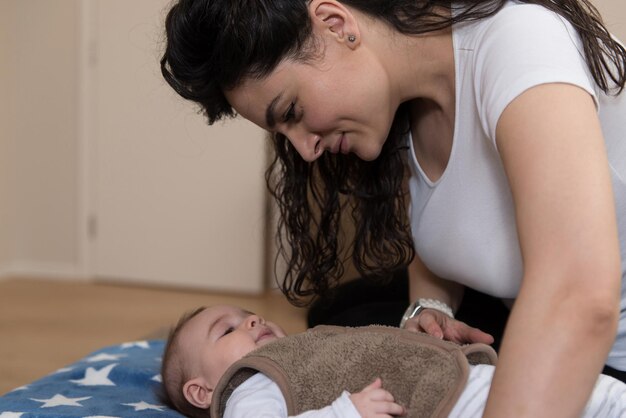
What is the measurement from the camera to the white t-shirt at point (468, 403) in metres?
1.20

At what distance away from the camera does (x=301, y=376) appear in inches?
52.1

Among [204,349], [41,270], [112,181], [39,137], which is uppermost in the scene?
[204,349]

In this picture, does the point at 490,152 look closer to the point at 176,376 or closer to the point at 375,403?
the point at 375,403

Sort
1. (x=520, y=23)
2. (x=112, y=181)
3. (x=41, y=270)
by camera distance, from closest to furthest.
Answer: (x=520, y=23), (x=112, y=181), (x=41, y=270)

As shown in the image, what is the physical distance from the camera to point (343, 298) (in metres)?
2.09

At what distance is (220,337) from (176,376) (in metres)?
0.11

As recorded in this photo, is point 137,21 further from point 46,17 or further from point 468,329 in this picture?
point 468,329

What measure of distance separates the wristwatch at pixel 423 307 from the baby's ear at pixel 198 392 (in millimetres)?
396

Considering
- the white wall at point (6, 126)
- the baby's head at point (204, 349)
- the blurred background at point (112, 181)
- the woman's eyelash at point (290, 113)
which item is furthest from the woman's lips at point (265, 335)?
the white wall at point (6, 126)

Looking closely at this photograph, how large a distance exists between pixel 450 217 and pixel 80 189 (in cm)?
306

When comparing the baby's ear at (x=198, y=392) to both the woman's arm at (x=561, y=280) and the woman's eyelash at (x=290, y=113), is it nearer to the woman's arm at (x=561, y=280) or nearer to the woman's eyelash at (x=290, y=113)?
the woman's eyelash at (x=290, y=113)

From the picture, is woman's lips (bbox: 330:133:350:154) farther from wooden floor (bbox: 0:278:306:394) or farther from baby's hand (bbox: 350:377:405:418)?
wooden floor (bbox: 0:278:306:394)

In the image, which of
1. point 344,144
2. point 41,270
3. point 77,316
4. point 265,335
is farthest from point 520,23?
point 41,270

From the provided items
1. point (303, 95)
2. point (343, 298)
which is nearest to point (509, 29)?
point (303, 95)
